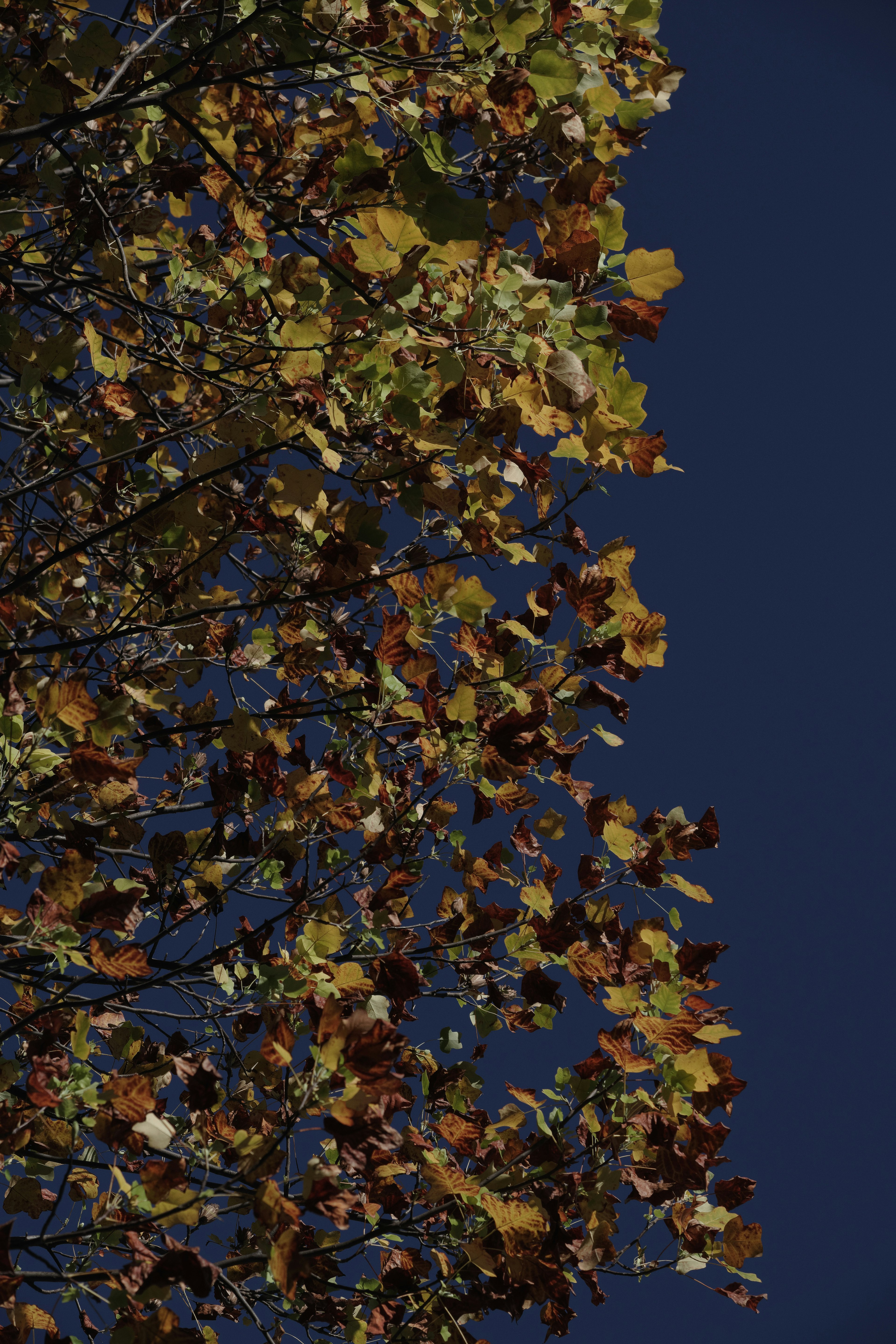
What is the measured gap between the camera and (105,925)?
6.52ft

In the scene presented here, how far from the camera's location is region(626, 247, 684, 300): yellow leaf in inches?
83.7

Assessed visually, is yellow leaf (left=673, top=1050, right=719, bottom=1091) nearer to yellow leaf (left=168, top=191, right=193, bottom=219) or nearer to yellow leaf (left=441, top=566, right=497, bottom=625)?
yellow leaf (left=441, top=566, right=497, bottom=625)

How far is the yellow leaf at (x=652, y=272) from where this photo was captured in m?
2.12

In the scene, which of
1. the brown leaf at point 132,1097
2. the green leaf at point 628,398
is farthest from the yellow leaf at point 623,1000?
the green leaf at point 628,398

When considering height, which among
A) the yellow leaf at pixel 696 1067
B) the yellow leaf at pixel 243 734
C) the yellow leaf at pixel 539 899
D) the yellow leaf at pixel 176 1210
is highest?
the yellow leaf at pixel 243 734

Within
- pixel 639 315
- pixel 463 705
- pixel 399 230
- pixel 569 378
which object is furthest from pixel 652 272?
pixel 463 705

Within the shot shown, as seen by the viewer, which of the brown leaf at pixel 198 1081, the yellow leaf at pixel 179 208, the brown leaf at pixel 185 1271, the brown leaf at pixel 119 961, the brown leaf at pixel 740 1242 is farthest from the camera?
the yellow leaf at pixel 179 208

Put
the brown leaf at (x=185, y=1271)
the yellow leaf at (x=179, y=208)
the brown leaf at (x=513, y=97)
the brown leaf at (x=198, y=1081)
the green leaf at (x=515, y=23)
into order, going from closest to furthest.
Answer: the brown leaf at (x=185, y=1271)
the green leaf at (x=515, y=23)
the brown leaf at (x=513, y=97)
the brown leaf at (x=198, y=1081)
the yellow leaf at (x=179, y=208)

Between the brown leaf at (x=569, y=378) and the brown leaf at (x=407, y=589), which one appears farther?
the brown leaf at (x=407, y=589)

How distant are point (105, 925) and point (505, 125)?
1.97m

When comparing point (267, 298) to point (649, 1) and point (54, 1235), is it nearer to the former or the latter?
point (649, 1)

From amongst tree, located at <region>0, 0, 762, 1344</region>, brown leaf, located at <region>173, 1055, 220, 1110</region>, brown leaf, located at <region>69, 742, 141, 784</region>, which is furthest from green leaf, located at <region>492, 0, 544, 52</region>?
brown leaf, located at <region>173, 1055, 220, 1110</region>

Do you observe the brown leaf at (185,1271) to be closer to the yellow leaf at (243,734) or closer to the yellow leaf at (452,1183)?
the yellow leaf at (452,1183)

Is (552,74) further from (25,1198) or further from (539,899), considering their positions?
(25,1198)
